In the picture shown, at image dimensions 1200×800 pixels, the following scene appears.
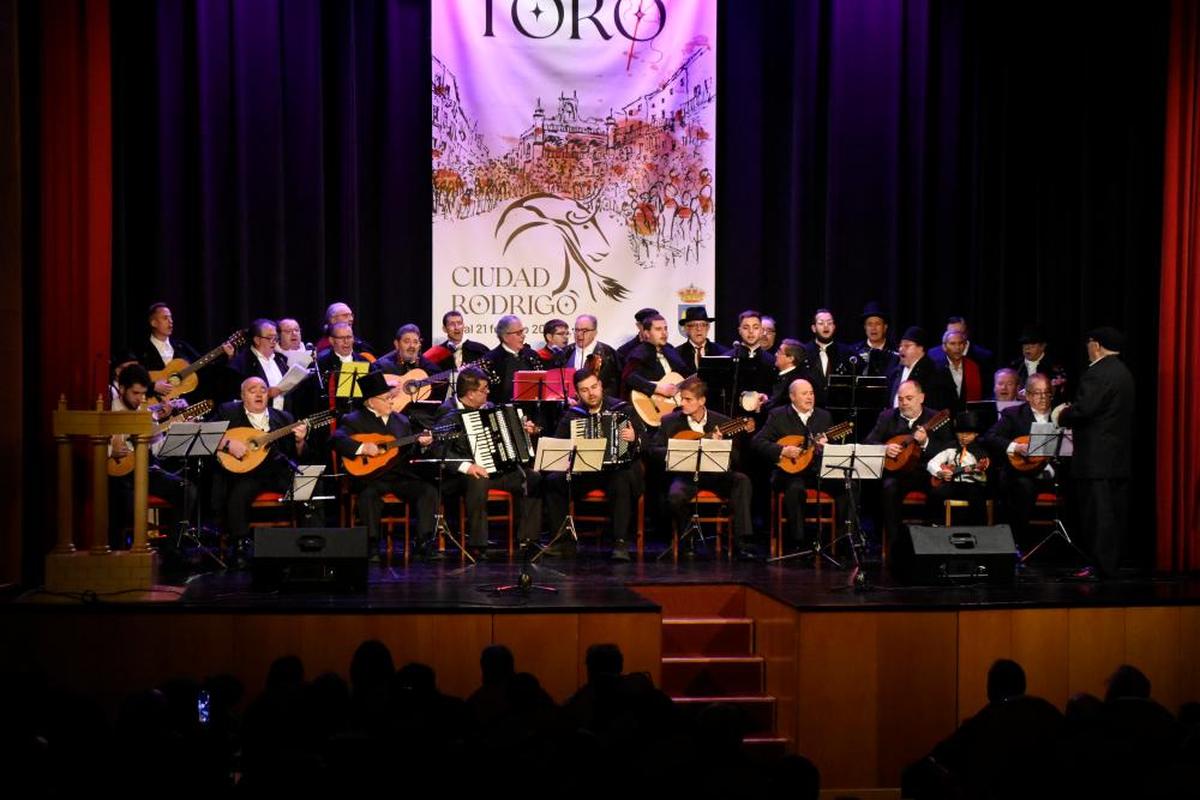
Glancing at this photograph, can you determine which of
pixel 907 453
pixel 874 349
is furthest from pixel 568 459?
pixel 874 349

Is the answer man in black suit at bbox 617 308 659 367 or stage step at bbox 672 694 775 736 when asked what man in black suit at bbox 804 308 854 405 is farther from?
stage step at bbox 672 694 775 736

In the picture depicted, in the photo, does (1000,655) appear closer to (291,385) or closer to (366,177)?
(291,385)

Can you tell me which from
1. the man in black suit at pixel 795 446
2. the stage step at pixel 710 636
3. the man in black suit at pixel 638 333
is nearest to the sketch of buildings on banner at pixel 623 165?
the man in black suit at pixel 638 333

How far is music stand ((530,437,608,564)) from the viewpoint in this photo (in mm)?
9203

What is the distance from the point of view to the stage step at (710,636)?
8.20m

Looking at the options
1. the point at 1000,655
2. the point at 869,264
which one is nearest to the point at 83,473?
the point at 1000,655

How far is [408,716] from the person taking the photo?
4.15m

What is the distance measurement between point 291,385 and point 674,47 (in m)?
4.80

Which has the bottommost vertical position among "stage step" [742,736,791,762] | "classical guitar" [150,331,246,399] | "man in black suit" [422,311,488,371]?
"stage step" [742,736,791,762]

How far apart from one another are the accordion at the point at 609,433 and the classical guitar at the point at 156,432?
8.76 ft

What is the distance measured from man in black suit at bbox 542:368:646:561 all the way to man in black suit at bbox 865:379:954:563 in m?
1.83

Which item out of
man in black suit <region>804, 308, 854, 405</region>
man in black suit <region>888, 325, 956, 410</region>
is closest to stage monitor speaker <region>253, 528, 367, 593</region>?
man in black suit <region>804, 308, 854, 405</region>

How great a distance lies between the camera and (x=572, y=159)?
12.1m

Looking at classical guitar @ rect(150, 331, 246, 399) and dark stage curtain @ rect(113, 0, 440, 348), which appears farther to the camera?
dark stage curtain @ rect(113, 0, 440, 348)
